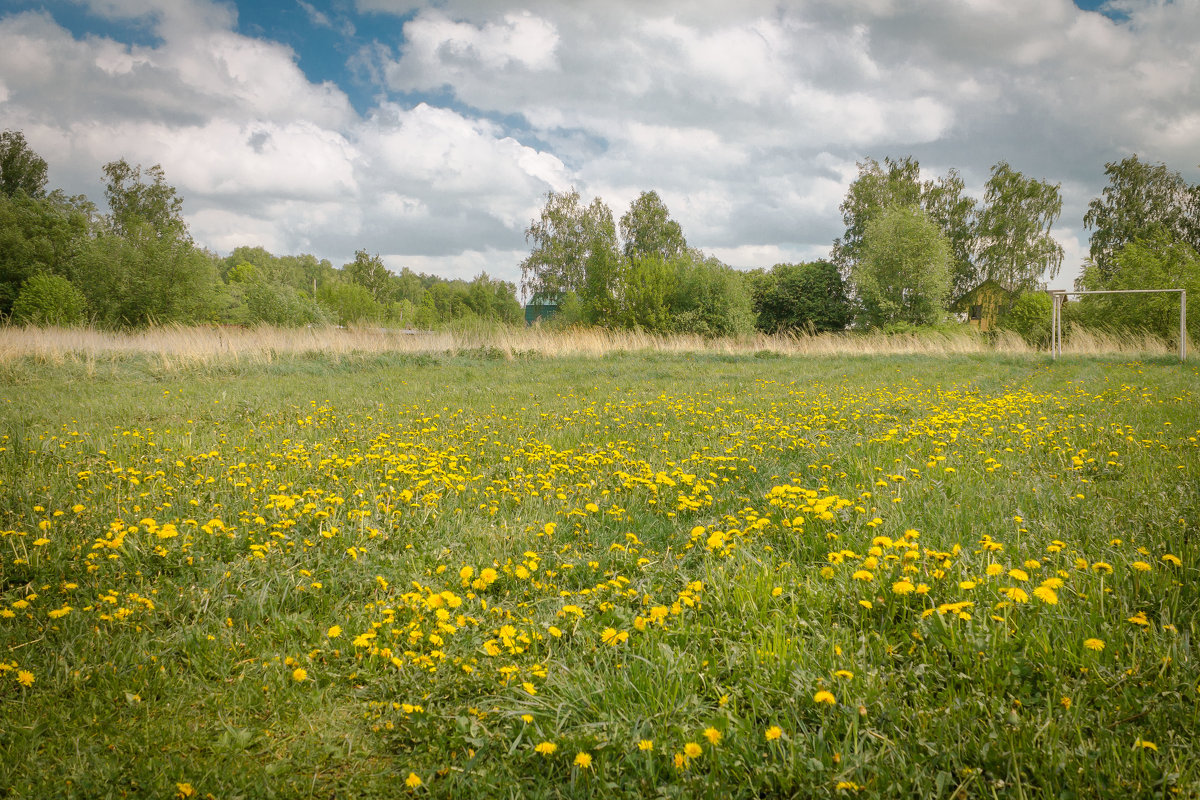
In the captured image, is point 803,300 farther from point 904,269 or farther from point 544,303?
point 544,303

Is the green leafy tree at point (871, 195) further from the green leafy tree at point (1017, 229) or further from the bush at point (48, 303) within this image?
the bush at point (48, 303)

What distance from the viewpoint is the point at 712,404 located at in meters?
8.48

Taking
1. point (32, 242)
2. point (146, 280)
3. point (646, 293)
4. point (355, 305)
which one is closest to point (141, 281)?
point (146, 280)

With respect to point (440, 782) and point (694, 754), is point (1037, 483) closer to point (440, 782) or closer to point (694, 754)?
point (694, 754)

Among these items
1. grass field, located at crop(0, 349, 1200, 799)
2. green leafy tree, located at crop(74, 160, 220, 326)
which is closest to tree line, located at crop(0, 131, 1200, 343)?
green leafy tree, located at crop(74, 160, 220, 326)

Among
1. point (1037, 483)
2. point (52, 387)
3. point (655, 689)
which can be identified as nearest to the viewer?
point (655, 689)

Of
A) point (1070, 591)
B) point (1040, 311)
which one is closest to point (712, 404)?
point (1070, 591)

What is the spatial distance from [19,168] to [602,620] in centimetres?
5901

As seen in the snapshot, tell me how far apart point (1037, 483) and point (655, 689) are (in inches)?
138

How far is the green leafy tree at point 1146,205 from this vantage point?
35.2 m

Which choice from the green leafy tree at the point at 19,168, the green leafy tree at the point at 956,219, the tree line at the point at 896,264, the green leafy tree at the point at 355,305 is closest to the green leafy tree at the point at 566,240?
the tree line at the point at 896,264

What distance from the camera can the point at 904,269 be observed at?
33562 mm

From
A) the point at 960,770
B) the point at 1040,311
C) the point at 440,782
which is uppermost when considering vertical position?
the point at 1040,311

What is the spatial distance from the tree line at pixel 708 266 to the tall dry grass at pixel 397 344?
104 inches
